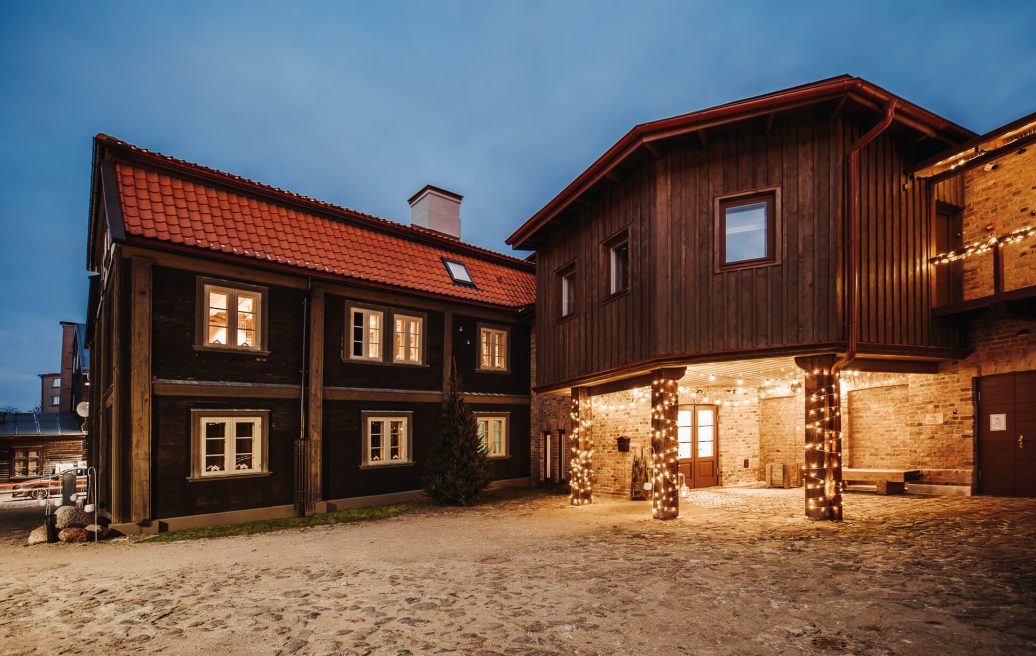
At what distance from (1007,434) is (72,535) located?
52.7 feet

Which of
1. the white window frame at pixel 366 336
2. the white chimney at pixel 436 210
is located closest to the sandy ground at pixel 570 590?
the white window frame at pixel 366 336

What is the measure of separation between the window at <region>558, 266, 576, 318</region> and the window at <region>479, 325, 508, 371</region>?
3.58 metres

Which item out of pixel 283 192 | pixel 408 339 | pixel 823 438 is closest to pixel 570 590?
pixel 823 438

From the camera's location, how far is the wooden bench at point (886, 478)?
36.3ft

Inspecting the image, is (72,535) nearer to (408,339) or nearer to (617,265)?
(408,339)

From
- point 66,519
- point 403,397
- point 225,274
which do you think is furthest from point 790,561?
point 66,519

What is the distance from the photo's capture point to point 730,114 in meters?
9.05

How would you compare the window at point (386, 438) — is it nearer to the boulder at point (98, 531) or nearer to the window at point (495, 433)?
the window at point (495, 433)

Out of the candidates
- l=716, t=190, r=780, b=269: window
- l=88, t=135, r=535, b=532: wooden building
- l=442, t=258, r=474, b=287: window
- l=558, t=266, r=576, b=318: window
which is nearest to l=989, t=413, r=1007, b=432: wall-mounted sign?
l=716, t=190, r=780, b=269: window

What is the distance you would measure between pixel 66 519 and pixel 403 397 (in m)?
6.98

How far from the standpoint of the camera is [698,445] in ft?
47.6

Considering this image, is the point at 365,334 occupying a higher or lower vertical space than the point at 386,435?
higher

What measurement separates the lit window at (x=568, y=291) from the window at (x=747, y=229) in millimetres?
4496

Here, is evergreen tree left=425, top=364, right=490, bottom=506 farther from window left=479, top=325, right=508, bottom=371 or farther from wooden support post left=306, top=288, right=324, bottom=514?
window left=479, top=325, right=508, bottom=371
